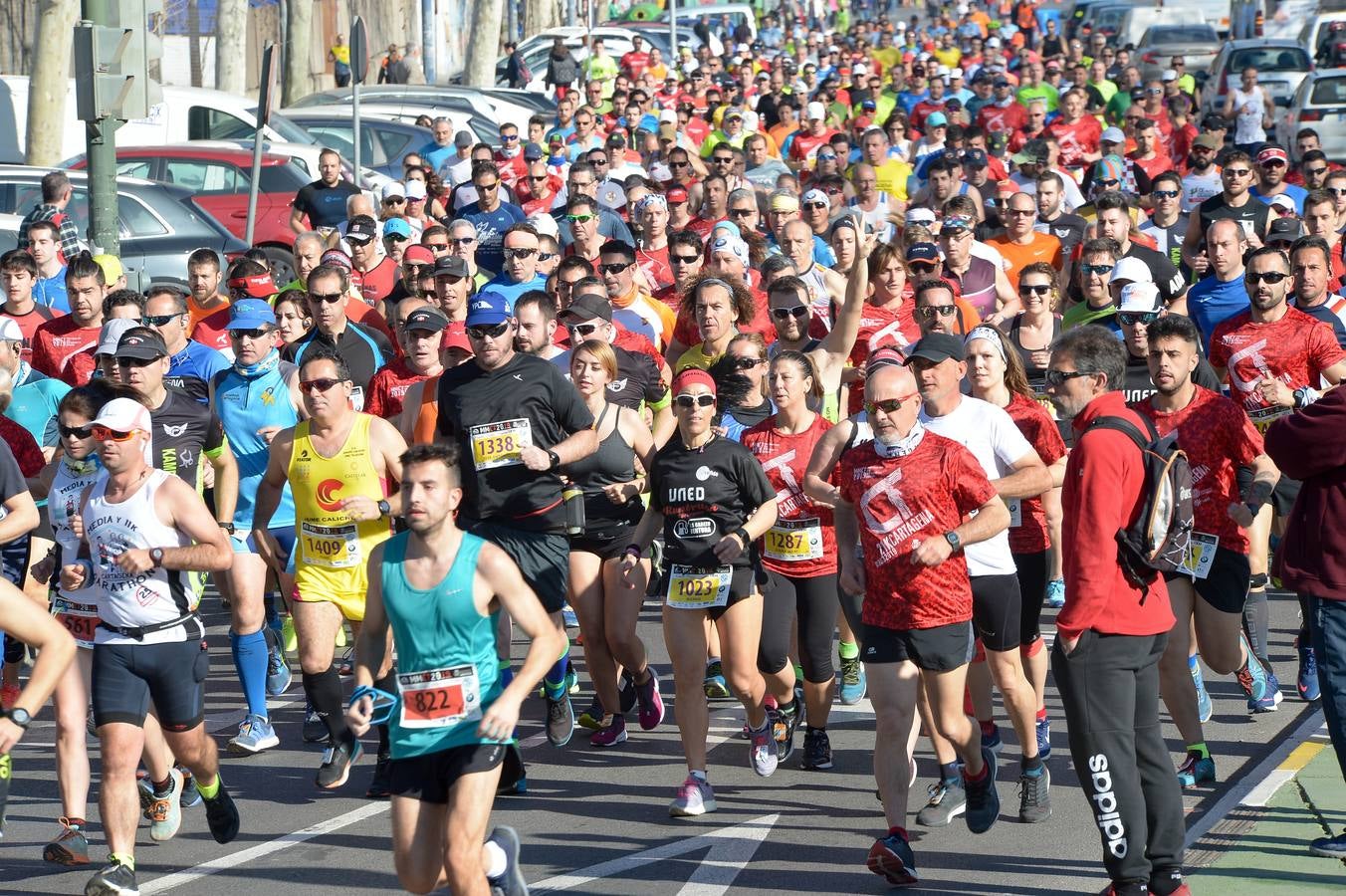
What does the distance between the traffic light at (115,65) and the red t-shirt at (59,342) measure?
7.50 feet

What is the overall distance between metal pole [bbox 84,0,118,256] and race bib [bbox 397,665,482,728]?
843 cm

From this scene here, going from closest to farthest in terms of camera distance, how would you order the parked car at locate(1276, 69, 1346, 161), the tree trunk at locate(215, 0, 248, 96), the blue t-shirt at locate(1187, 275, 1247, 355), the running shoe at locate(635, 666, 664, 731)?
the running shoe at locate(635, 666, 664, 731) → the blue t-shirt at locate(1187, 275, 1247, 355) → the parked car at locate(1276, 69, 1346, 161) → the tree trunk at locate(215, 0, 248, 96)

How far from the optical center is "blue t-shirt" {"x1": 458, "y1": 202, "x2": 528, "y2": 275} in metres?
16.2

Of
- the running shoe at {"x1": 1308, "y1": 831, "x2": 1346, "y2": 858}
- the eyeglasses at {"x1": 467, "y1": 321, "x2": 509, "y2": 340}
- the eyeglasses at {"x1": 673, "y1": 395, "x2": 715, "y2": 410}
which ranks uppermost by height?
the eyeglasses at {"x1": 467, "y1": 321, "x2": 509, "y2": 340}

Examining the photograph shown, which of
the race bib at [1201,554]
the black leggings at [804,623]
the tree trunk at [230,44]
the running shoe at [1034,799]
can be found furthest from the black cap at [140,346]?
the tree trunk at [230,44]

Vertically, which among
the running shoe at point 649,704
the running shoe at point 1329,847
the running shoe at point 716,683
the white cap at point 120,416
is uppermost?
the white cap at point 120,416

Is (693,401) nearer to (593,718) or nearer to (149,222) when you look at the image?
(593,718)

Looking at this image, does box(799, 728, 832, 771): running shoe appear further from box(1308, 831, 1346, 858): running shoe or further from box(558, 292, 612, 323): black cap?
box(558, 292, 612, 323): black cap

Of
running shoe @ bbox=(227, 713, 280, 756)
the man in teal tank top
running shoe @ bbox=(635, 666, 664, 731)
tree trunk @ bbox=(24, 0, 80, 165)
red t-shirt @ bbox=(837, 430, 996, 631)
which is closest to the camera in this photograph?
the man in teal tank top

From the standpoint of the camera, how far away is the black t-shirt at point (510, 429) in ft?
28.6

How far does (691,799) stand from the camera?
8156 millimetres

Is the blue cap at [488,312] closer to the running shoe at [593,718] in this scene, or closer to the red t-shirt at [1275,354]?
the running shoe at [593,718]

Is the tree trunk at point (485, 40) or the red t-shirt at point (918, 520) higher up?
the red t-shirt at point (918, 520)

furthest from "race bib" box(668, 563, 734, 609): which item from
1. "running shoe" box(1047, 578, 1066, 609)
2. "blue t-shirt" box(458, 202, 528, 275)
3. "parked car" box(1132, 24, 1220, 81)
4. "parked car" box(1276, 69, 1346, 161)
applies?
"parked car" box(1132, 24, 1220, 81)
